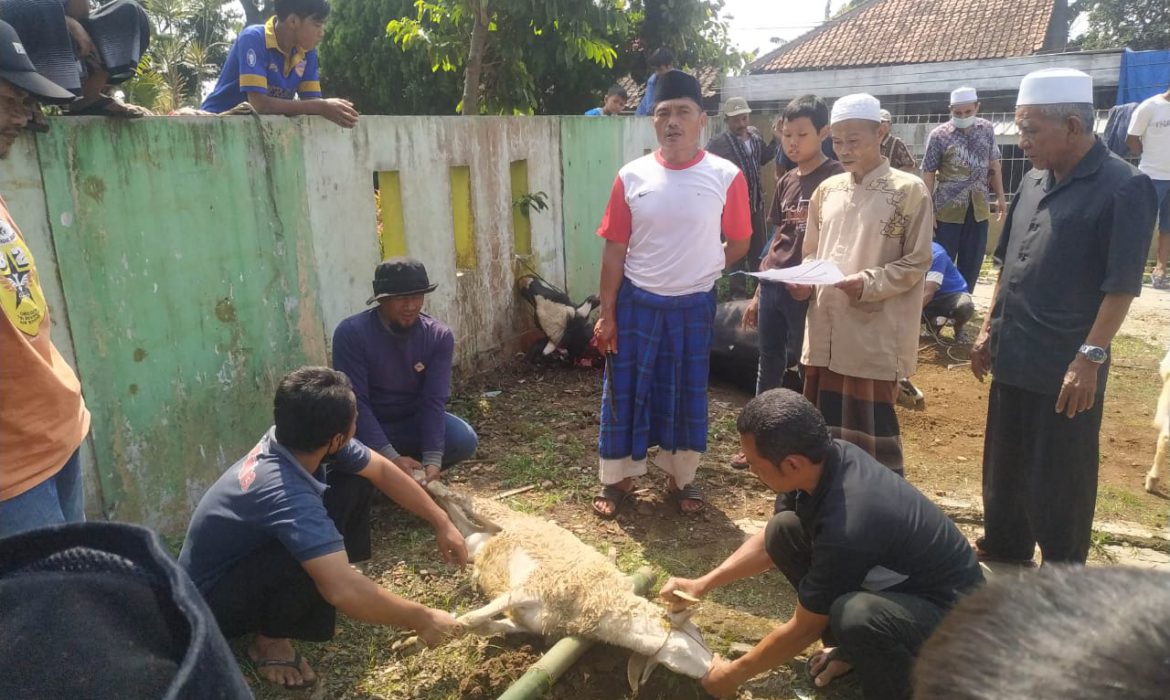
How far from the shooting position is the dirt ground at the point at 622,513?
2785 mm

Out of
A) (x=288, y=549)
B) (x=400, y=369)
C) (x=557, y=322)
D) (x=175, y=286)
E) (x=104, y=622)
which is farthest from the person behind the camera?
(x=557, y=322)

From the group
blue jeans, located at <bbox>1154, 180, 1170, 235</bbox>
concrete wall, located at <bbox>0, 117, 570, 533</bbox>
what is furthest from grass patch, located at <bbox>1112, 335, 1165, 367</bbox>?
concrete wall, located at <bbox>0, 117, 570, 533</bbox>

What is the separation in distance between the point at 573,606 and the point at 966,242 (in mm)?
5787

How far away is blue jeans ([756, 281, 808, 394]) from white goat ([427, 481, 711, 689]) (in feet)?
5.35

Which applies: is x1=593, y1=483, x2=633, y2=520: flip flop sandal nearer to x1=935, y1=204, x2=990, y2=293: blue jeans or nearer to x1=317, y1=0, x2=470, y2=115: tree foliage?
x1=935, y1=204, x2=990, y2=293: blue jeans

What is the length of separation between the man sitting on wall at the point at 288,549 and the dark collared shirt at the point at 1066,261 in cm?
229

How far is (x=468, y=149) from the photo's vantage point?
5812mm

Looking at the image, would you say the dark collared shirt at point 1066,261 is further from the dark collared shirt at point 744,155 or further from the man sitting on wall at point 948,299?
the dark collared shirt at point 744,155

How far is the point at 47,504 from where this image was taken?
2.13m

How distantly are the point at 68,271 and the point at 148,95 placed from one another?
9.54 metres

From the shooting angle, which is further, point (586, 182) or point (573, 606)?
point (586, 182)

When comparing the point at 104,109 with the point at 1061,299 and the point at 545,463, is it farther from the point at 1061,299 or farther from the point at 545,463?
the point at 1061,299

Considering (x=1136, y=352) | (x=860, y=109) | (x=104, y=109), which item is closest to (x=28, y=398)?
(x=104, y=109)

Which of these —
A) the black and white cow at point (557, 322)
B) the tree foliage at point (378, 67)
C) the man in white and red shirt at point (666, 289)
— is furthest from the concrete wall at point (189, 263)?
the tree foliage at point (378, 67)
